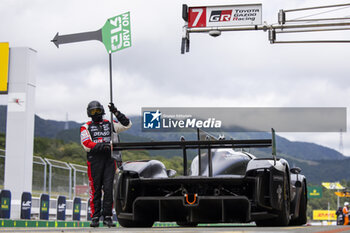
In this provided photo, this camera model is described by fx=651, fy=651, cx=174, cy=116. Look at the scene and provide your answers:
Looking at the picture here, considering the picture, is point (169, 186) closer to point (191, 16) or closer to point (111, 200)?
point (111, 200)

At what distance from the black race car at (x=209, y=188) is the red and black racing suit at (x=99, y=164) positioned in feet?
1.39

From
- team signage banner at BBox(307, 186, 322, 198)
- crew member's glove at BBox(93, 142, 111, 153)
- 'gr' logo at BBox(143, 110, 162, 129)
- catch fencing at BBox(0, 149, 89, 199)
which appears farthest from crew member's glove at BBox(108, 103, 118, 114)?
team signage banner at BBox(307, 186, 322, 198)

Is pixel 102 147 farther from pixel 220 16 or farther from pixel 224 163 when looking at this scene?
pixel 220 16

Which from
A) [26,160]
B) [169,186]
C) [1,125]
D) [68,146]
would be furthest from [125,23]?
[1,125]

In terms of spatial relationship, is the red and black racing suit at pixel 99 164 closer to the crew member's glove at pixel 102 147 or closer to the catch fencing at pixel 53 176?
the crew member's glove at pixel 102 147

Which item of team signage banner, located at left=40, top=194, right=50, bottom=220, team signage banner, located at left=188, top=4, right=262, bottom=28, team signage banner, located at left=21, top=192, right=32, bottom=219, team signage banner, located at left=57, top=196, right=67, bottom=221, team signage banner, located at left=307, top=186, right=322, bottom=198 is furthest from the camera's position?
team signage banner, located at left=307, top=186, right=322, bottom=198

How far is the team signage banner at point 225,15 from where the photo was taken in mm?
16344

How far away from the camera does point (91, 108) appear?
25.4ft

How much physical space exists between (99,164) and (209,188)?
1476 mm

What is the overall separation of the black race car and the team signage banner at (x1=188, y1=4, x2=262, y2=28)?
9.59 meters

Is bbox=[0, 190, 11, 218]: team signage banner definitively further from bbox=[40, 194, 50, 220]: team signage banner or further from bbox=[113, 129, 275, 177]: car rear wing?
bbox=[113, 129, 275, 177]: car rear wing

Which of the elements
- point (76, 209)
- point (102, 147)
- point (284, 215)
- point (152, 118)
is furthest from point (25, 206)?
point (284, 215)

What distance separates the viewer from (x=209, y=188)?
22.4 feet

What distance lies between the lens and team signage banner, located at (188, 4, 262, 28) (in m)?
16.3
